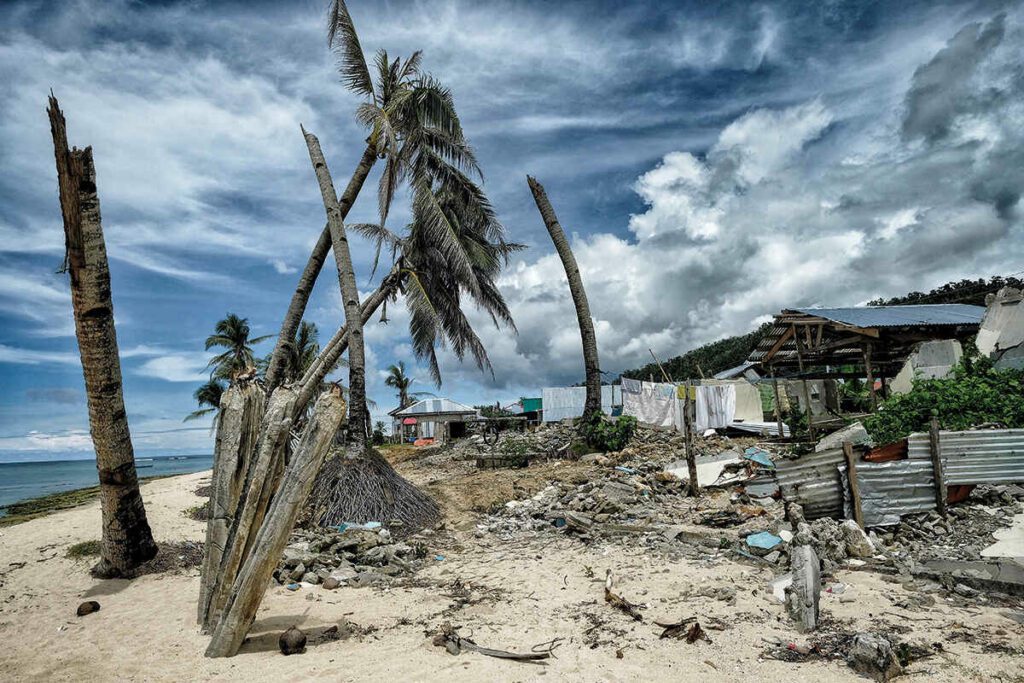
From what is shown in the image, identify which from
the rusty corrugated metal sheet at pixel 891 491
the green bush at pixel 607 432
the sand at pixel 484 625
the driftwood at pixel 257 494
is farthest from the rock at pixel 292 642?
the green bush at pixel 607 432

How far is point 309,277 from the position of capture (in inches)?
468

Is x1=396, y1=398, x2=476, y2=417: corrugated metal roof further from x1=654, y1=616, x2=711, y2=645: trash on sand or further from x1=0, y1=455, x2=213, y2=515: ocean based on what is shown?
x1=654, y1=616, x2=711, y2=645: trash on sand

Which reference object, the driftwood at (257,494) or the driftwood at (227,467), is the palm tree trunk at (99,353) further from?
the driftwood at (257,494)

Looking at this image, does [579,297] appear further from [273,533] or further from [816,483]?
[273,533]

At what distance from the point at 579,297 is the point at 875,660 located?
13.3 metres

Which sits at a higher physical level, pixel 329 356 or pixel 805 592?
pixel 329 356

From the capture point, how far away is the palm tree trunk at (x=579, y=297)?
16.2 m

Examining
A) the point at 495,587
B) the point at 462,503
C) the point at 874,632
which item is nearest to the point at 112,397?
the point at 495,587

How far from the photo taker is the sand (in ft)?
13.5

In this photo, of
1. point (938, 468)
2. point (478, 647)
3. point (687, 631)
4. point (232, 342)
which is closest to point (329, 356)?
point (478, 647)

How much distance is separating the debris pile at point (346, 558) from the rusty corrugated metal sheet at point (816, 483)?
201 inches

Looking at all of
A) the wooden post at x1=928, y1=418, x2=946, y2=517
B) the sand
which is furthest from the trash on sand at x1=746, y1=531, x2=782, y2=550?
the wooden post at x1=928, y1=418, x2=946, y2=517

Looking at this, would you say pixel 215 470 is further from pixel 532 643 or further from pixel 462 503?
pixel 462 503

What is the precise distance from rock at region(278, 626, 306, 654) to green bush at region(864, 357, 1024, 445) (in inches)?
369
